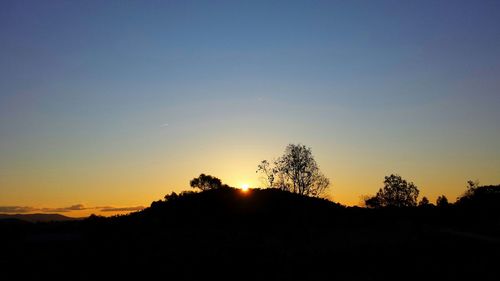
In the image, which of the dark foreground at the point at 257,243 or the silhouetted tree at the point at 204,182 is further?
the silhouetted tree at the point at 204,182

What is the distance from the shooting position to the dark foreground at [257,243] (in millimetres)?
23297

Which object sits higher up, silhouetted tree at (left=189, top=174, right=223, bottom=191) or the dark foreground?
silhouetted tree at (left=189, top=174, right=223, bottom=191)

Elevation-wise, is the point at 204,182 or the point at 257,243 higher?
the point at 204,182

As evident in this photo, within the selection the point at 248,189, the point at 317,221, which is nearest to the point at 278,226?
the point at 317,221

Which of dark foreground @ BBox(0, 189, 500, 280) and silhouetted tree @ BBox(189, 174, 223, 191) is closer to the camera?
dark foreground @ BBox(0, 189, 500, 280)

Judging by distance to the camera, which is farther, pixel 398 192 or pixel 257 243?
pixel 398 192

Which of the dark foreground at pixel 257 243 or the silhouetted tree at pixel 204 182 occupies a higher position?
the silhouetted tree at pixel 204 182

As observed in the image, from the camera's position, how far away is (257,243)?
30766mm

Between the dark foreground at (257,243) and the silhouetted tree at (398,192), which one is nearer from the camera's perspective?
the dark foreground at (257,243)

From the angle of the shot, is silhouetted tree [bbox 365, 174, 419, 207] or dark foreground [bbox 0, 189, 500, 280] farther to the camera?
silhouetted tree [bbox 365, 174, 419, 207]

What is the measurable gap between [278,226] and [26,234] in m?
20.1

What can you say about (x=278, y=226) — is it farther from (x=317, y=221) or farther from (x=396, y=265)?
(x=396, y=265)

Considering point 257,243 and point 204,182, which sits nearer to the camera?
point 257,243

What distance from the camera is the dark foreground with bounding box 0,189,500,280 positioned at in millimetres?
23297
